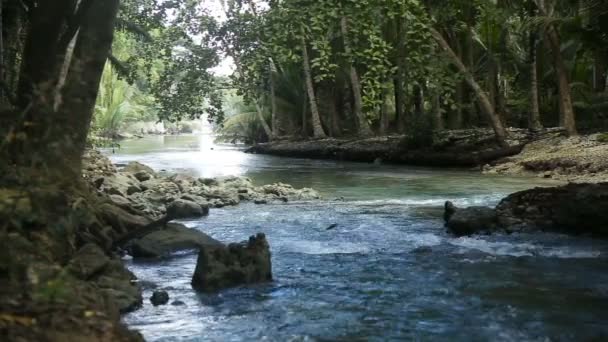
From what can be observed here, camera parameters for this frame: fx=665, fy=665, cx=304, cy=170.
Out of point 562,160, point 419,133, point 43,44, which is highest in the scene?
point 43,44

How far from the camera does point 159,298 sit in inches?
224

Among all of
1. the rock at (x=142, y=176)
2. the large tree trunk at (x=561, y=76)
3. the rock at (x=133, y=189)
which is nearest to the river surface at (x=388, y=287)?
the rock at (x=133, y=189)

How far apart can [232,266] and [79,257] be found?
4.59 feet

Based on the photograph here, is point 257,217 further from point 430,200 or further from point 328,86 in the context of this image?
point 328,86

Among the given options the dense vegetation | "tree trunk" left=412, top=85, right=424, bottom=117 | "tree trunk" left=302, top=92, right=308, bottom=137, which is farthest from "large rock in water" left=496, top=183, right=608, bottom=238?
"tree trunk" left=302, top=92, right=308, bottom=137

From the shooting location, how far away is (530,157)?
1992 cm

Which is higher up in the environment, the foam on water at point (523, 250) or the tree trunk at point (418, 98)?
the tree trunk at point (418, 98)

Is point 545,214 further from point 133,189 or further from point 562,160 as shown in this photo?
point 562,160

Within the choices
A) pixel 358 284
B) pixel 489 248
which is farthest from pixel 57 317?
pixel 489 248

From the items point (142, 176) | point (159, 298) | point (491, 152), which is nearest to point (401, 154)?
point (491, 152)

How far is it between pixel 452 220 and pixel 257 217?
3.58 metres

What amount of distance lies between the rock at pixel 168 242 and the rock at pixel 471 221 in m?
3.31

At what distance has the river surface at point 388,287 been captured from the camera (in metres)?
4.95

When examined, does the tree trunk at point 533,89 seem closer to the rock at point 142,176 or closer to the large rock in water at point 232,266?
the rock at point 142,176
